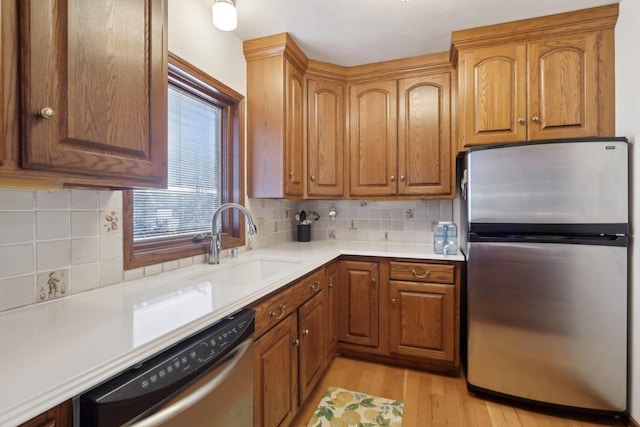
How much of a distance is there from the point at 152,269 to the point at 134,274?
93 mm

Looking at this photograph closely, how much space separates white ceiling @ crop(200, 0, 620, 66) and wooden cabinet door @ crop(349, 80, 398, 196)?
0.33m

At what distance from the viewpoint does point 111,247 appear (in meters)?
1.27

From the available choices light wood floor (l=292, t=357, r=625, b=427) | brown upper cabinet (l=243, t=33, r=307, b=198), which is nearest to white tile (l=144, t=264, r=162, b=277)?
brown upper cabinet (l=243, t=33, r=307, b=198)

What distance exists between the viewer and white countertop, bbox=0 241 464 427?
0.56 metres

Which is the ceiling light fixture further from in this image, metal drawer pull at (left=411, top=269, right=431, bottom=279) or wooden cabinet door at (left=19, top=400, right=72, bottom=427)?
metal drawer pull at (left=411, top=269, right=431, bottom=279)

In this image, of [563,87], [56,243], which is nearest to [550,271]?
[563,87]

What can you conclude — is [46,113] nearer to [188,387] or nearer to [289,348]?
[188,387]

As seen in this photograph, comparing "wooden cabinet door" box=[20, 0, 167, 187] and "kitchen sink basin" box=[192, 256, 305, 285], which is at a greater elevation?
"wooden cabinet door" box=[20, 0, 167, 187]

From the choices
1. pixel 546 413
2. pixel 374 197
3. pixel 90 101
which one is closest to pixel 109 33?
pixel 90 101

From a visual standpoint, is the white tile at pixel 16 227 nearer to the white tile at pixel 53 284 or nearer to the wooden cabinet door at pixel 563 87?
the white tile at pixel 53 284

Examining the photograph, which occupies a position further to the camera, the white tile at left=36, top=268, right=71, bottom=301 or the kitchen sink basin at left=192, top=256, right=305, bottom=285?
the kitchen sink basin at left=192, top=256, right=305, bottom=285

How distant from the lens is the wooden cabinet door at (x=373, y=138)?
2.44 meters

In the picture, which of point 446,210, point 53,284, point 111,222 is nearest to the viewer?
point 53,284

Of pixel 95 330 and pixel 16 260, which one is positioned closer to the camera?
pixel 95 330
